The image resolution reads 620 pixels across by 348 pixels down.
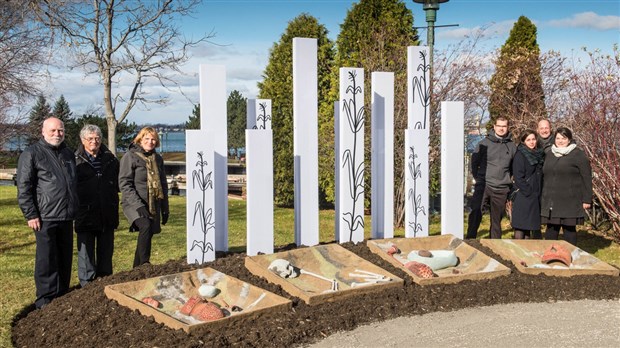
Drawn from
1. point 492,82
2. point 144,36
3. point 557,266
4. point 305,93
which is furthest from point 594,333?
point 144,36

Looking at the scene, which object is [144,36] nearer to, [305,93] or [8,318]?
[305,93]

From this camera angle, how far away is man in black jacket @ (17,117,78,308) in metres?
5.05

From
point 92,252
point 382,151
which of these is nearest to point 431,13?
Answer: point 382,151

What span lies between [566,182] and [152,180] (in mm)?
4310

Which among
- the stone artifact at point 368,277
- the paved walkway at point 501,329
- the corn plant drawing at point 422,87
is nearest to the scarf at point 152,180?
the stone artifact at point 368,277

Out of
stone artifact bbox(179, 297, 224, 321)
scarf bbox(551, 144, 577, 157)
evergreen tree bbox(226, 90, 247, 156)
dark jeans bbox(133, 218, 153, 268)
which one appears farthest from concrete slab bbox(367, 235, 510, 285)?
evergreen tree bbox(226, 90, 247, 156)

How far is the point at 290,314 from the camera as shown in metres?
4.84

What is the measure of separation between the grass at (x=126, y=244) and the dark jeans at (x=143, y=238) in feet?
3.39

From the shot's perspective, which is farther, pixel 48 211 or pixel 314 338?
pixel 48 211

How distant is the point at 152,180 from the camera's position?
577cm

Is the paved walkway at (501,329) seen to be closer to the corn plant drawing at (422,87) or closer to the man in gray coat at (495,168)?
the man in gray coat at (495,168)

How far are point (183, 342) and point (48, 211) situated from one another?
1780 mm

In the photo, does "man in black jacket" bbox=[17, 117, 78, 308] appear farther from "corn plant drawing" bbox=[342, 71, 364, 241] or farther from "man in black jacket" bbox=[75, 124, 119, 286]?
"corn plant drawing" bbox=[342, 71, 364, 241]

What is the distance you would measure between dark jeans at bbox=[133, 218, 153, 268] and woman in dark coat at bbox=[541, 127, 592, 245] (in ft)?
13.8
